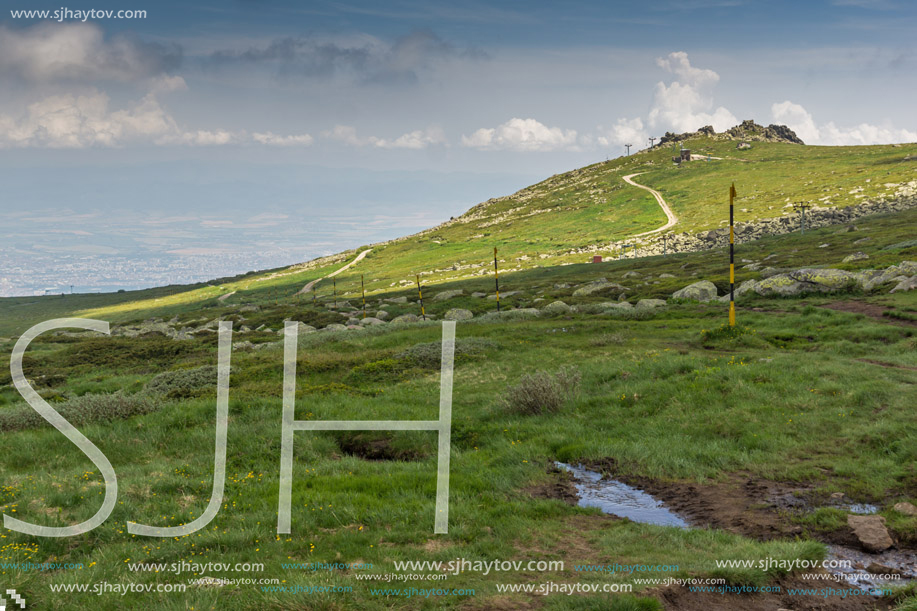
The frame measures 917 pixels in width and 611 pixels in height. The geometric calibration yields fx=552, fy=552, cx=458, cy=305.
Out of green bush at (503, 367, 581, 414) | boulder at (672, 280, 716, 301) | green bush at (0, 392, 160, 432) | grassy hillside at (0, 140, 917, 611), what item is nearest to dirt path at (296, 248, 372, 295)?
boulder at (672, 280, 716, 301)

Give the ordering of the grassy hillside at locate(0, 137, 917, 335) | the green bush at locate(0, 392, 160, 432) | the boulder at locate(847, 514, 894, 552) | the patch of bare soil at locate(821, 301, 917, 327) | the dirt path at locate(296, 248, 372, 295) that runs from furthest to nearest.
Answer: the dirt path at locate(296, 248, 372, 295)
the grassy hillside at locate(0, 137, 917, 335)
the patch of bare soil at locate(821, 301, 917, 327)
the green bush at locate(0, 392, 160, 432)
the boulder at locate(847, 514, 894, 552)

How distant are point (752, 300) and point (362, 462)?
28.6m

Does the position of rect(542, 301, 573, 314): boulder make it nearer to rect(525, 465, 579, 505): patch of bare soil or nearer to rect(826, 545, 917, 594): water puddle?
rect(525, 465, 579, 505): patch of bare soil

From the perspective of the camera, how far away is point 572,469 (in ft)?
39.2

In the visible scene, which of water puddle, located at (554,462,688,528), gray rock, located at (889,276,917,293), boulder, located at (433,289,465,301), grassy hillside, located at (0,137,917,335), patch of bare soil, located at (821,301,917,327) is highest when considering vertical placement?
grassy hillside, located at (0,137,917,335)

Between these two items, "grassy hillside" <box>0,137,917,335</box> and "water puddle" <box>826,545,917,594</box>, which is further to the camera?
"grassy hillside" <box>0,137,917,335</box>

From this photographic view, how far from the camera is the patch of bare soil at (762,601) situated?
6.43 meters

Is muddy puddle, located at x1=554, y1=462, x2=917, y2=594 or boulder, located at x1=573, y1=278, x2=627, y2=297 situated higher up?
boulder, located at x1=573, y1=278, x2=627, y2=297

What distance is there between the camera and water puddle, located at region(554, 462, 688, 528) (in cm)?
948

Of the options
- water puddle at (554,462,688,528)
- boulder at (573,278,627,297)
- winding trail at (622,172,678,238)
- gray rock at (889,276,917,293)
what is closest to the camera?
water puddle at (554,462,688,528)

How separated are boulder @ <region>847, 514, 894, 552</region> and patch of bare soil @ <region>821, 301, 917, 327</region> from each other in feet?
58.2

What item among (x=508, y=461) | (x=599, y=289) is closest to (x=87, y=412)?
(x=508, y=461)

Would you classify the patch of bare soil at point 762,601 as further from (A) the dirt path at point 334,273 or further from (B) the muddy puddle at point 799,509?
(A) the dirt path at point 334,273

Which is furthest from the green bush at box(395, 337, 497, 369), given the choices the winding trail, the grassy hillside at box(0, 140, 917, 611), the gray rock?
the winding trail
